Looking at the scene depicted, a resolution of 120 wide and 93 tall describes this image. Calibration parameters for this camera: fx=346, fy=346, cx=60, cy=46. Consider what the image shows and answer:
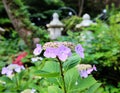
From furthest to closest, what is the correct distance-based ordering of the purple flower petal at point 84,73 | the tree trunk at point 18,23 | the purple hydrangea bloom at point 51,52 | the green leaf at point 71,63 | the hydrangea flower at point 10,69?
1. the tree trunk at point 18,23
2. the hydrangea flower at point 10,69
3. the purple flower petal at point 84,73
4. the green leaf at point 71,63
5. the purple hydrangea bloom at point 51,52

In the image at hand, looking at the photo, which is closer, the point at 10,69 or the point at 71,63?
the point at 71,63

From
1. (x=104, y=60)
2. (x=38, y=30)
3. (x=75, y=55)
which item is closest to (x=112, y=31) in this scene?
(x=104, y=60)

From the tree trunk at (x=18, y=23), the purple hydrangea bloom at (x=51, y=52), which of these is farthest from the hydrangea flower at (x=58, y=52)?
the tree trunk at (x=18, y=23)

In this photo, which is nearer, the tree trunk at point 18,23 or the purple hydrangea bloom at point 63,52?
the purple hydrangea bloom at point 63,52

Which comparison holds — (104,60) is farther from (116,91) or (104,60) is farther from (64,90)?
(64,90)

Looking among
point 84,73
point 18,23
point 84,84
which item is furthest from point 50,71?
point 18,23

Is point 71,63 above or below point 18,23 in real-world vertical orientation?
below

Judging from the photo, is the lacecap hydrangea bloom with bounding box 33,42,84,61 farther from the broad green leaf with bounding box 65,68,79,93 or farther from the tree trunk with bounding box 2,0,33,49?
the tree trunk with bounding box 2,0,33,49

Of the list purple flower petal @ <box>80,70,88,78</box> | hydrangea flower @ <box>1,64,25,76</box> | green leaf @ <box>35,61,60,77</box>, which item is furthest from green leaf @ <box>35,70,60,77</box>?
hydrangea flower @ <box>1,64,25,76</box>

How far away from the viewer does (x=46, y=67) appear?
1217 mm

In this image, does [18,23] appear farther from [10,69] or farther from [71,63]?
[71,63]

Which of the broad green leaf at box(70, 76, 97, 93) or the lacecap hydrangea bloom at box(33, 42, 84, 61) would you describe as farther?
the broad green leaf at box(70, 76, 97, 93)

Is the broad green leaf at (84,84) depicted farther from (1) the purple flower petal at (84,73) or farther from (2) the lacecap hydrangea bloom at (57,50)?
(1) the purple flower petal at (84,73)

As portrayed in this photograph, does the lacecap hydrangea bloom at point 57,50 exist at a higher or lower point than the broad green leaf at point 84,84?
higher
